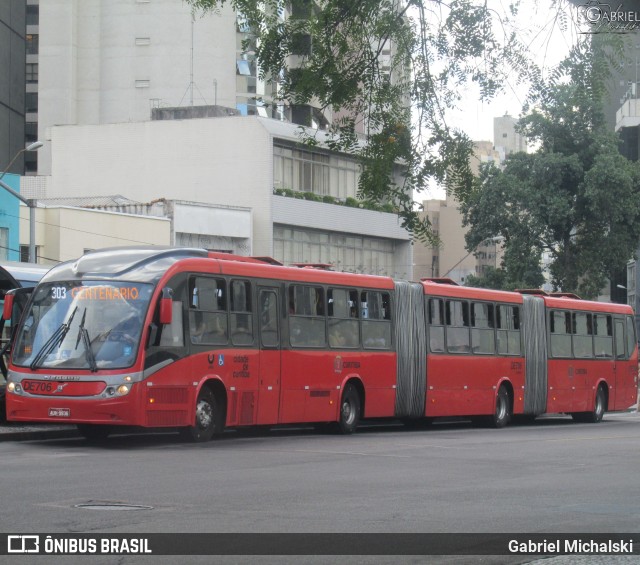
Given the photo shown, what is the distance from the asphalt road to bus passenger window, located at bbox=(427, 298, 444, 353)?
744cm

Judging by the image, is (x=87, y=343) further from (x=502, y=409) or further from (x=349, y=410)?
(x=502, y=409)

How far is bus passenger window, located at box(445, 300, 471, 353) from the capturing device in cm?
3055

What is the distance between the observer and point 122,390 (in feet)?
65.4

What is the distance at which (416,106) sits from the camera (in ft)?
46.2

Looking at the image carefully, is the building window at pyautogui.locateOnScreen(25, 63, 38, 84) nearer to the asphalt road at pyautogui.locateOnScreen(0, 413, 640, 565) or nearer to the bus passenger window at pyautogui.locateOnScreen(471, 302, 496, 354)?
the bus passenger window at pyautogui.locateOnScreen(471, 302, 496, 354)

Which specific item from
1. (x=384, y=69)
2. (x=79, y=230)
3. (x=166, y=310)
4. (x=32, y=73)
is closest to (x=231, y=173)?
(x=79, y=230)

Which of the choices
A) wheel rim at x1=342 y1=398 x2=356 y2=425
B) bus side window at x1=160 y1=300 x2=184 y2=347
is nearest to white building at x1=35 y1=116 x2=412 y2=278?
wheel rim at x1=342 y1=398 x2=356 y2=425

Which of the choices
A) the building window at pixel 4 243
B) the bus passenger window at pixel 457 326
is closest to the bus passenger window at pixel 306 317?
the bus passenger window at pixel 457 326

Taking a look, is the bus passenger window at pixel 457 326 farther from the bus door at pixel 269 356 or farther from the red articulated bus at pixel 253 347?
the bus door at pixel 269 356

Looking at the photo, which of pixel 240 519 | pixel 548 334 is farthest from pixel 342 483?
pixel 548 334

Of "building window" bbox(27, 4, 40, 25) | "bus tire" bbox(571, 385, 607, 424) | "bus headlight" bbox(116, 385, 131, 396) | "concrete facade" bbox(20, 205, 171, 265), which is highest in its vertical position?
"building window" bbox(27, 4, 40, 25)

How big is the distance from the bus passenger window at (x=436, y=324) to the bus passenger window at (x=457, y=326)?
304mm

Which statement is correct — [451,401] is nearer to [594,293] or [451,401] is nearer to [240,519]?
[240,519]

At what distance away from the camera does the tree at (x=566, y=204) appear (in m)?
62.7
